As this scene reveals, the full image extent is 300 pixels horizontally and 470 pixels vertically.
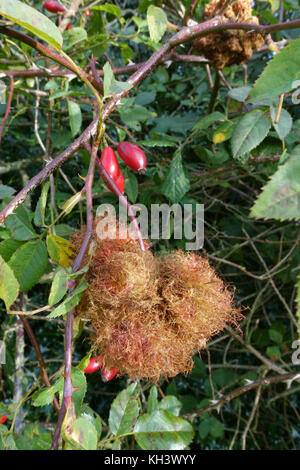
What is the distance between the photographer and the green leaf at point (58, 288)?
1.45 feet

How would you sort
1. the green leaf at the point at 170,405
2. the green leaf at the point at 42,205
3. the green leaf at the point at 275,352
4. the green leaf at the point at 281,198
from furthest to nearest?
the green leaf at the point at 275,352
the green leaf at the point at 170,405
the green leaf at the point at 42,205
the green leaf at the point at 281,198

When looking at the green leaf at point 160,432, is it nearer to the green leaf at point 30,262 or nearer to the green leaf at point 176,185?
the green leaf at point 30,262

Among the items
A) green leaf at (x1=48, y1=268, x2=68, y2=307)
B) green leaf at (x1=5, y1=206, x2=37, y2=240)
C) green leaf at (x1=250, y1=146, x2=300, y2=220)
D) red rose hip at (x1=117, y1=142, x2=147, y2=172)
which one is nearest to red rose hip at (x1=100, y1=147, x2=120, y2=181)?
red rose hip at (x1=117, y1=142, x2=147, y2=172)

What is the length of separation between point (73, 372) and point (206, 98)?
1037 millimetres

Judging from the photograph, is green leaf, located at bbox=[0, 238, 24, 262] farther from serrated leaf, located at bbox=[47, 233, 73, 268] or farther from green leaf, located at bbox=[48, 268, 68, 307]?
green leaf, located at bbox=[48, 268, 68, 307]

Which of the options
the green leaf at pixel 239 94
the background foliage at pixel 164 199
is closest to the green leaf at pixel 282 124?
the background foliage at pixel 164 199

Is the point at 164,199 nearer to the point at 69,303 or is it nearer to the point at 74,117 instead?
the point at 74,117

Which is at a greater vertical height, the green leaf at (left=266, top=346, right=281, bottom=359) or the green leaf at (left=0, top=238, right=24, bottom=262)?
the green leaf at (left=0, top=238, right=24, bottom=262)

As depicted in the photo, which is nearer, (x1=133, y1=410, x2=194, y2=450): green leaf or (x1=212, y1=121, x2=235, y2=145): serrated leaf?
(x1=133, y1=410, x2=194, y2=450): green leaf

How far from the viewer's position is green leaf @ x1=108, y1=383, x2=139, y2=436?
549mm

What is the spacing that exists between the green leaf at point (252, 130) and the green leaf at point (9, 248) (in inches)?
14.4

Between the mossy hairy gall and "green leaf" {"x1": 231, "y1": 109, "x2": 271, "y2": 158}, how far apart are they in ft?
0.74

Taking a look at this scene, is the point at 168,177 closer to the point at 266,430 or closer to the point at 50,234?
the point at 50,234

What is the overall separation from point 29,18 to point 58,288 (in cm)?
27
